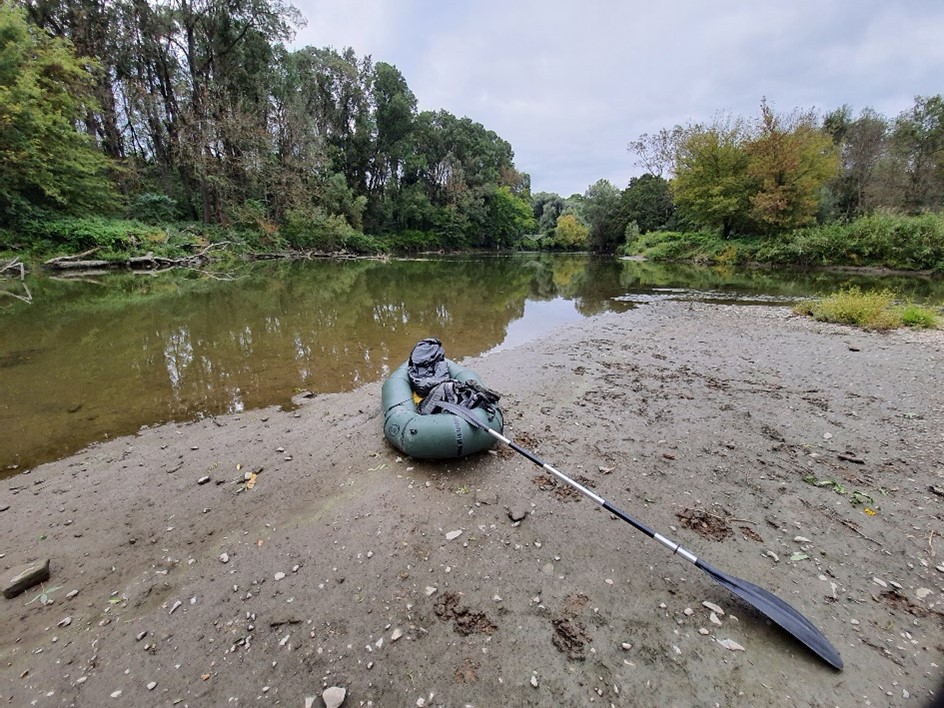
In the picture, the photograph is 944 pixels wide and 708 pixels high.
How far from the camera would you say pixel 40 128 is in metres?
17.1

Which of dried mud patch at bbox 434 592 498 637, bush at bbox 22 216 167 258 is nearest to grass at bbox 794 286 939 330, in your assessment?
dried mud patch at bbox 434 592 498 637

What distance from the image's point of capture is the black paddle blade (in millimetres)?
2168

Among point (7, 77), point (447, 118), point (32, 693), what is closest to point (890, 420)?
point (32, 693)

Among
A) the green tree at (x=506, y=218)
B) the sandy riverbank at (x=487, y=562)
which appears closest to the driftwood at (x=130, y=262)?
the sandy riverbank at (x=487, y=562)

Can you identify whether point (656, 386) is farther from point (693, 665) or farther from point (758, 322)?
point (758, 322)

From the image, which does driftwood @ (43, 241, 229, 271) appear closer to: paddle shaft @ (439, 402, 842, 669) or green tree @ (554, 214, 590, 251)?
paddle shaft @ (439, 402, 842, 669)

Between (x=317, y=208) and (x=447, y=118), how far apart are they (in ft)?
74.7

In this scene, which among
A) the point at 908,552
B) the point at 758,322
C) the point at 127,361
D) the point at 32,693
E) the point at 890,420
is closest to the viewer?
the point at 32,693

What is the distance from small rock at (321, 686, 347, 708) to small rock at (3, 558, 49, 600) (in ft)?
7.08

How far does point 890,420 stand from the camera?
462 centimetres

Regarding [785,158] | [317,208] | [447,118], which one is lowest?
[317,208]

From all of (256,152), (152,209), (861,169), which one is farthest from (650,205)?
(152,209)

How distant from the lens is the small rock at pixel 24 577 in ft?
8.28

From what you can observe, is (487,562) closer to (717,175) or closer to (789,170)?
(789,170)
